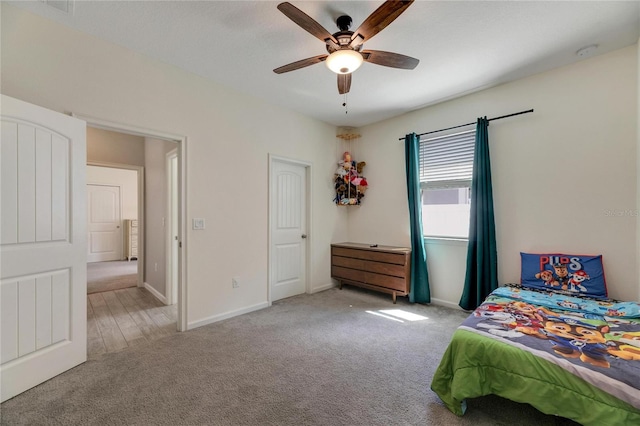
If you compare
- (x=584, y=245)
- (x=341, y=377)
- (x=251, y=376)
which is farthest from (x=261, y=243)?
(x=584, y=245)

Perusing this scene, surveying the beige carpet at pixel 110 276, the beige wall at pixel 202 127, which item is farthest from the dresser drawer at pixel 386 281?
the beige carpet at pixel 110 276

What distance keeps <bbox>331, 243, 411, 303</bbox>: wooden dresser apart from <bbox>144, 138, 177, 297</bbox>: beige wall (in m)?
2.50

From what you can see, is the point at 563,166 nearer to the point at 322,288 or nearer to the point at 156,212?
the point at 322,288

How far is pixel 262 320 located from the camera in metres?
3.04

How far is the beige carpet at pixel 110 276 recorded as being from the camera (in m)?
4.36

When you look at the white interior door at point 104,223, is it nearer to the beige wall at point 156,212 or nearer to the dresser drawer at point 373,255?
the beige wall at point 156,212

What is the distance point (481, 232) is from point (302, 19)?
279 centimetres

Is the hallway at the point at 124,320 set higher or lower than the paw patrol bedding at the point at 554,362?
lower

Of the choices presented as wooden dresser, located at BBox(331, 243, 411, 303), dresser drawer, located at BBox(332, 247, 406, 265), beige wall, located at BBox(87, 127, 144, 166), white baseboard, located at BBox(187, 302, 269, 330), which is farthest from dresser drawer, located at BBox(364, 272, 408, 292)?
beige wall, located at BBox(87, 127, 144, 166)

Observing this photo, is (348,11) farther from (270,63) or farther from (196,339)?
(196,339)

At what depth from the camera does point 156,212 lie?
3916 mm

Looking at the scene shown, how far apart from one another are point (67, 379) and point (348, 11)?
3.35 meters

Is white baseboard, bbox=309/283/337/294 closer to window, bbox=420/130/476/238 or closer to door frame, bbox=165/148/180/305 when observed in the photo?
window, bbox=420/130/476/238

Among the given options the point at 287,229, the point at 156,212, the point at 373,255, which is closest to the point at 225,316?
the point at 287,229
